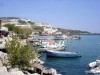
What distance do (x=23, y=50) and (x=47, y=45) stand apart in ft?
159

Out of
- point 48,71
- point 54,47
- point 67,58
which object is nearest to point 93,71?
point 48,71

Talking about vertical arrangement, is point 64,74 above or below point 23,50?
below

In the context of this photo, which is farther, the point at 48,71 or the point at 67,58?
the point at 67,58

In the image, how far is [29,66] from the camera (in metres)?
35.8

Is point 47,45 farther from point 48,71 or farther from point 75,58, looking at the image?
point 48,71

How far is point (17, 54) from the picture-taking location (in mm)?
32500

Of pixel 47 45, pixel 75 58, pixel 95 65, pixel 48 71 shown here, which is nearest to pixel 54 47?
pixel 47 45

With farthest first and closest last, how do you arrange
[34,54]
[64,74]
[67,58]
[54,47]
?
[54,47]
[67,58]
[64,74]
[34,54]

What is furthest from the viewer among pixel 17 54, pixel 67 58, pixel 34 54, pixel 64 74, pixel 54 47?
pixel 54 47

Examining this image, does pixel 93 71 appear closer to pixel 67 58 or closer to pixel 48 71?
pixel 48 71

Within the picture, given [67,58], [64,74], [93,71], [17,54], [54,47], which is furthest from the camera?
[54,47]

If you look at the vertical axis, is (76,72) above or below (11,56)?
below

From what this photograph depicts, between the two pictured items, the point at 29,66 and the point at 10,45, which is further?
the point at 29,66

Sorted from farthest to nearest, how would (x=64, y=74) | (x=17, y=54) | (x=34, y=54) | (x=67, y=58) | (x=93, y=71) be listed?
1. (x=67, y=58)
2. (x=64, y=74)
3. (x=93, y=71)
4. (x=34, y=54)
5. (x=17, y=54)
